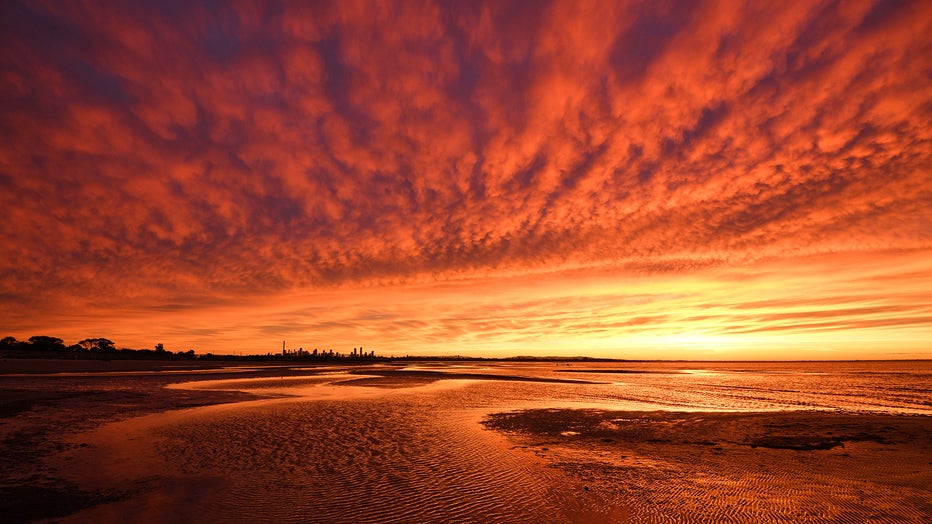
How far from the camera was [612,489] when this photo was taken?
10.2 m

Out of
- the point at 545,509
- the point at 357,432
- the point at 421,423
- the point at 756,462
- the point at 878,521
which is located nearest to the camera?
the point at 878,521

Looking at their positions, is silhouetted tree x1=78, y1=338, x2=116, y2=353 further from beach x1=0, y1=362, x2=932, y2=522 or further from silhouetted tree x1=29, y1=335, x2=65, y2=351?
beach x1=0, y1=362, x2=932, y2=522

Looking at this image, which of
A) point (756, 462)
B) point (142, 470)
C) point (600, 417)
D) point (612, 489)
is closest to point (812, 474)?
point (756, 462)

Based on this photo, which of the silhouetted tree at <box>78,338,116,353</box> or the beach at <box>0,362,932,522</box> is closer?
the beach at <box>0,362,932,522</box>

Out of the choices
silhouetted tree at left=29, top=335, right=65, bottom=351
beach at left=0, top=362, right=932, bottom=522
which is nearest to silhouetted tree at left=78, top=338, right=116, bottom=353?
silhouetted tree at left=29, top=335, right=65, bottom=351

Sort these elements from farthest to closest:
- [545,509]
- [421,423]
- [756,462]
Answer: [421,423], [756,462], [545,509]

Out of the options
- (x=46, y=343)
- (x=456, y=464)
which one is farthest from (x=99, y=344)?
(x=456, y=464)

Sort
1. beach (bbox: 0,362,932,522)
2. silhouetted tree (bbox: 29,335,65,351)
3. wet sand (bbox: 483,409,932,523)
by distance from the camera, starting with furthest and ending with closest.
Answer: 1. silhouetted tree (bbox: 29,335,65,351)
2. wet sand (bbox: 483,409,932,523)
3. beach (bbox: 0,362,932,522)

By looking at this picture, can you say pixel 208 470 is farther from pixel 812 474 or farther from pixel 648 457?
pixel 812 474

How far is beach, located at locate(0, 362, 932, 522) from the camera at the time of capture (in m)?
8.73

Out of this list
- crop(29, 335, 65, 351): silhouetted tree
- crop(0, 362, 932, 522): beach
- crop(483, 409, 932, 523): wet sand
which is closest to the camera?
crop(0, 362, 932, 522): beach

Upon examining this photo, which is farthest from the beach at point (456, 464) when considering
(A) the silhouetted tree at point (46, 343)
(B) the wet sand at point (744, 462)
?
(A) the silhouetted tree at point (46, 343)

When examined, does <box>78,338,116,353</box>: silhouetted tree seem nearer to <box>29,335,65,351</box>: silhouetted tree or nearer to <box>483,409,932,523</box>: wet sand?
<box>29,335,65,351</box>: silhouetted tree

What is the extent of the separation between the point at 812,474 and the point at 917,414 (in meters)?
18.5
